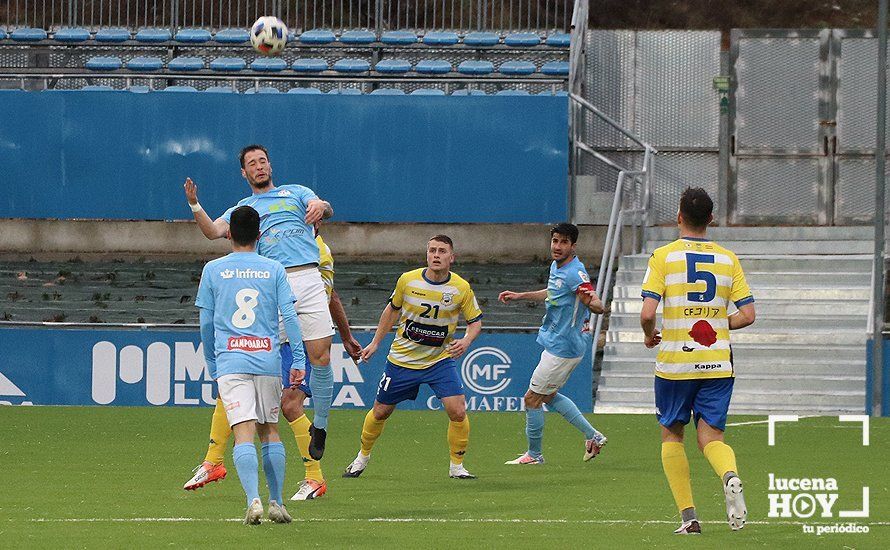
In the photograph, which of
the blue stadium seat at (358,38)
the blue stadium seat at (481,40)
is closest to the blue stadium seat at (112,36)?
the blue stadium seat at (358,38)

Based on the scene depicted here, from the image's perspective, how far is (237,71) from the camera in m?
25.3

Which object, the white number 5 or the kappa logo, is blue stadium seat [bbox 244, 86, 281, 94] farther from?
the white number 5

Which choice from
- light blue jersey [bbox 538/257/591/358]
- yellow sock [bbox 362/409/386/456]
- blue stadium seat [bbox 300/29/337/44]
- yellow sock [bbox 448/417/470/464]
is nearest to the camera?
yellow sock [bbox 448/417/470/464]

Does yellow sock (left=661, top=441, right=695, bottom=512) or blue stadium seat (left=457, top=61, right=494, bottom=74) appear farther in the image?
blue stadium seat (left=457, top=61, right=494, bottom=74)

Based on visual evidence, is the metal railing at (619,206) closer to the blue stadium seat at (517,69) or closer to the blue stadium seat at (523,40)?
the blue stadium seat at (517,69)

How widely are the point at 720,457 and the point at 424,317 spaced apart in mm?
3719

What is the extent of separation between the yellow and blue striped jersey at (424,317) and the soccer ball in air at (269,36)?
10.2m

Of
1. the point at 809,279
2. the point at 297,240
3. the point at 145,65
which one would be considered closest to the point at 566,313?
the point at 297,240

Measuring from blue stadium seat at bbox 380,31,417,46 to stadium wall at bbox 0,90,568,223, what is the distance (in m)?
1.83

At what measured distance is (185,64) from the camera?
25.5 meters

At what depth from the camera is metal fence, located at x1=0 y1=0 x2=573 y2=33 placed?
26.5m

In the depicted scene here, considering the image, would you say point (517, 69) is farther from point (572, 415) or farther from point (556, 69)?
point (572, 415)

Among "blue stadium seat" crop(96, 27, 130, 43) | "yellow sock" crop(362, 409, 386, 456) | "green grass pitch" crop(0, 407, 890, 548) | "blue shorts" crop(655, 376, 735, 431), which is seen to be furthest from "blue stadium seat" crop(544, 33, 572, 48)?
"blue shorts" crop(655, 376, 735, 431)

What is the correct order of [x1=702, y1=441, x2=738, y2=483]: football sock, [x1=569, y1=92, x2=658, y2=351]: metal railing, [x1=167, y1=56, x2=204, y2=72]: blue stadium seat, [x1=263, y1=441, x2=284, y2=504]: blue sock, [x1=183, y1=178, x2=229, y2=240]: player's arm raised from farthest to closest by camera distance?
[x1=167, y1=56, x2=204, y2=72]: blue stadium seat < [x1=569, y1=92, x2=658, y2=351]: metal railing < [x1=183, y1=178, x2=229, y2=240]: player's arm raised < [x1=263, y1=441, x2=284, y2=504]: blue sock < [x1=702, y1=441, x2=738, y2=483]: football sock
